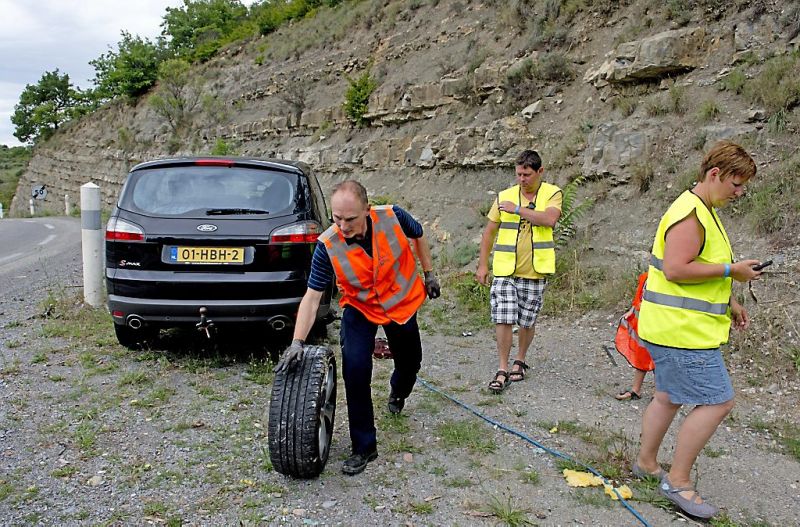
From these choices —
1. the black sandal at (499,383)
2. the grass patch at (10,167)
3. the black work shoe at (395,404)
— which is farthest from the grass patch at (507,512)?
the grass patch at (10,167)

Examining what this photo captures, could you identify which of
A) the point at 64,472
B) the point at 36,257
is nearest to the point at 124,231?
the point at 64,472

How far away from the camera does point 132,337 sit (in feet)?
18.8

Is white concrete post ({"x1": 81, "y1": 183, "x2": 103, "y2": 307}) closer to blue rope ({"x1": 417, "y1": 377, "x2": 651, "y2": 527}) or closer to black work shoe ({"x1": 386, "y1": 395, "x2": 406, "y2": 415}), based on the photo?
blue rope ({"x1": 417, "y1": 377, "x2": 651, "y2": 527})

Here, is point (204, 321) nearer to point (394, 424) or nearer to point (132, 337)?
point (132, 337)

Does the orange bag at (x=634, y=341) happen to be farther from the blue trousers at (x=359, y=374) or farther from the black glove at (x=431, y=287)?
the blue trousers at (x=359, y=374)

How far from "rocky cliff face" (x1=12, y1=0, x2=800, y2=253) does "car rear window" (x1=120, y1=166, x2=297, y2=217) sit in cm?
441

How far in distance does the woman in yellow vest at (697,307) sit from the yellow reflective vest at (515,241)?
5.93 feet

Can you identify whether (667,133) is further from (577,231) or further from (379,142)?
(379,142)

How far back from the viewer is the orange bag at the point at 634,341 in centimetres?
466

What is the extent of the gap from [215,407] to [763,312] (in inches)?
180

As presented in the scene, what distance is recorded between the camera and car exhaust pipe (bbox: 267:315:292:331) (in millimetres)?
5117

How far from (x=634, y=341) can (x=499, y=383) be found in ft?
3.52

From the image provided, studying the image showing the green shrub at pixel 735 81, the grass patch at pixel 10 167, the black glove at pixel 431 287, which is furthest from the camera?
the grass patch at pixel 10 167

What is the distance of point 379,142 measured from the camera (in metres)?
15.0
